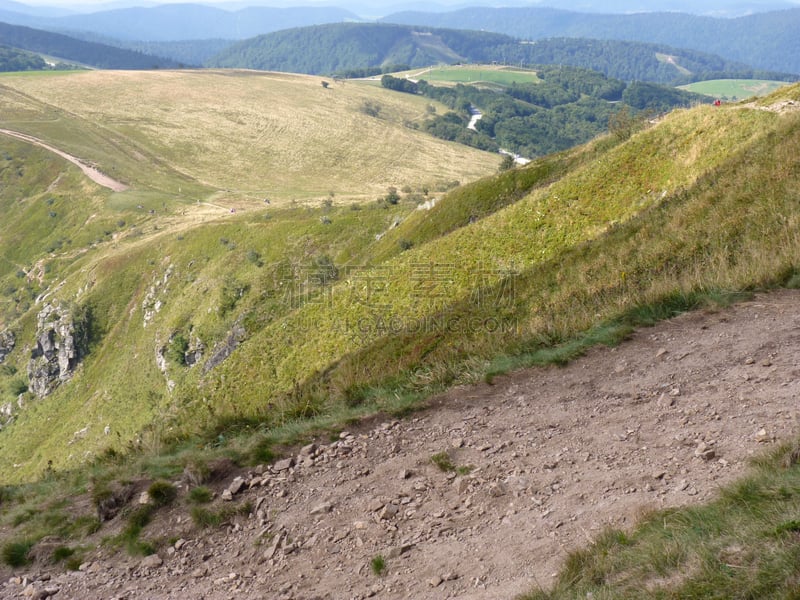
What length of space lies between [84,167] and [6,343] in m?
54.6

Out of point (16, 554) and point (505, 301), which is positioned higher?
point (505, 301)

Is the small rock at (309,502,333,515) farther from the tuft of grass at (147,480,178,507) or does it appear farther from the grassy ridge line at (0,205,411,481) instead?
the grassy ridge line at (0,205,411,481)

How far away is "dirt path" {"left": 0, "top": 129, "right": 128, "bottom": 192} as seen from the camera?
9450cm

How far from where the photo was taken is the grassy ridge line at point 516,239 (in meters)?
20.4

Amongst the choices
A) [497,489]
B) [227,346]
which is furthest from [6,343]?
[497,489]

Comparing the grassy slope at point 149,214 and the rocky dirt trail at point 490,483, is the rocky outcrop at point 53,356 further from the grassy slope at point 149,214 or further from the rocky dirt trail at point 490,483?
the rocky dirt trail at point 490,483

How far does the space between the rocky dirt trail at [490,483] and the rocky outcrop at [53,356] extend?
5442cm

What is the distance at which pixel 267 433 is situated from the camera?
9.02 meters

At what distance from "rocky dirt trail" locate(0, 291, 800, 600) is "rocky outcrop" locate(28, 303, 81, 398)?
5442cm

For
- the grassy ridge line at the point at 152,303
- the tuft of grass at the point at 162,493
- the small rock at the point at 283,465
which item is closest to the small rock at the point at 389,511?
Result: the small rock at the point at 283,465

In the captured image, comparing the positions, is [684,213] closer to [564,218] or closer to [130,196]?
[564,218]

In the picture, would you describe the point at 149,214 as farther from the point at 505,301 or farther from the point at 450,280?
the point at 505,301

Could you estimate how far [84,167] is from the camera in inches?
4006

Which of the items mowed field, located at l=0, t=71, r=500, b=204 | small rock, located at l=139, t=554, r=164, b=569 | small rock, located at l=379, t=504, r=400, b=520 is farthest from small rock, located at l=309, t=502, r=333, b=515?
mowed field, located at l=0, t=71, r=500, b=204
